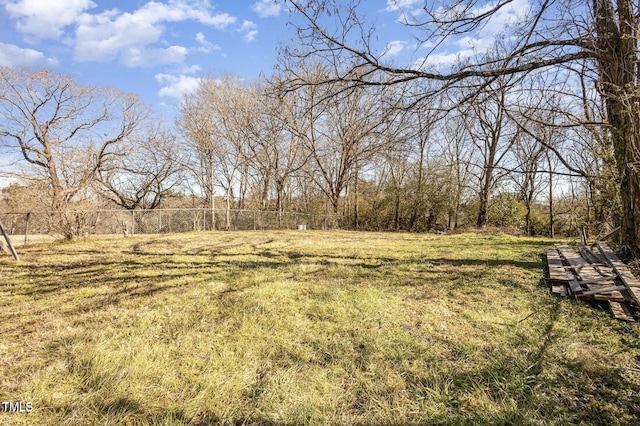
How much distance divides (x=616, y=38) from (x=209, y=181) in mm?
22124

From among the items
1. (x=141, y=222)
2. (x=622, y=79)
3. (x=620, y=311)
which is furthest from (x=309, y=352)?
(x=141, y=222)

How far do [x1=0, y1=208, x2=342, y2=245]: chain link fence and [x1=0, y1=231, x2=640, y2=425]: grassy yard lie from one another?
20.5 ft

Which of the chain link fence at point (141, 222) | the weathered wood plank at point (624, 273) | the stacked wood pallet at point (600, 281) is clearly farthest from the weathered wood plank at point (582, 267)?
the chain link fence at point (141, 222)

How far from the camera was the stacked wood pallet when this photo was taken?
10.4 ft

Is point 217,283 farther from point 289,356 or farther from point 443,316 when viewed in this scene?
point 443,316

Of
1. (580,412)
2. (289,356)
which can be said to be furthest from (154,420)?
(580,412)

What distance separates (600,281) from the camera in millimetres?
3758

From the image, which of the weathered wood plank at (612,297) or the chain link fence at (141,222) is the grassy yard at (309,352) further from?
the chain link fence at (141,222)

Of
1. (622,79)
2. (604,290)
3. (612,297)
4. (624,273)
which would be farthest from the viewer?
(624,273)

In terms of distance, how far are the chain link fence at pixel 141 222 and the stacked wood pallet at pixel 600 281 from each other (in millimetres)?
13138

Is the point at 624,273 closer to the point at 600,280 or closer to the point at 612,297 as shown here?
the point at 600,280

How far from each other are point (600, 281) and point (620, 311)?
86 cm

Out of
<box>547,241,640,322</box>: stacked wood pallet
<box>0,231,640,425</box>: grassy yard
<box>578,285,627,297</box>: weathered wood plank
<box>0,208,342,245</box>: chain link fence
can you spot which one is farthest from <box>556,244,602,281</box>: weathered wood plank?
<box>0,208,342,245</box>: chain link fence

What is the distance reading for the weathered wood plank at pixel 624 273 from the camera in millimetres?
3227
